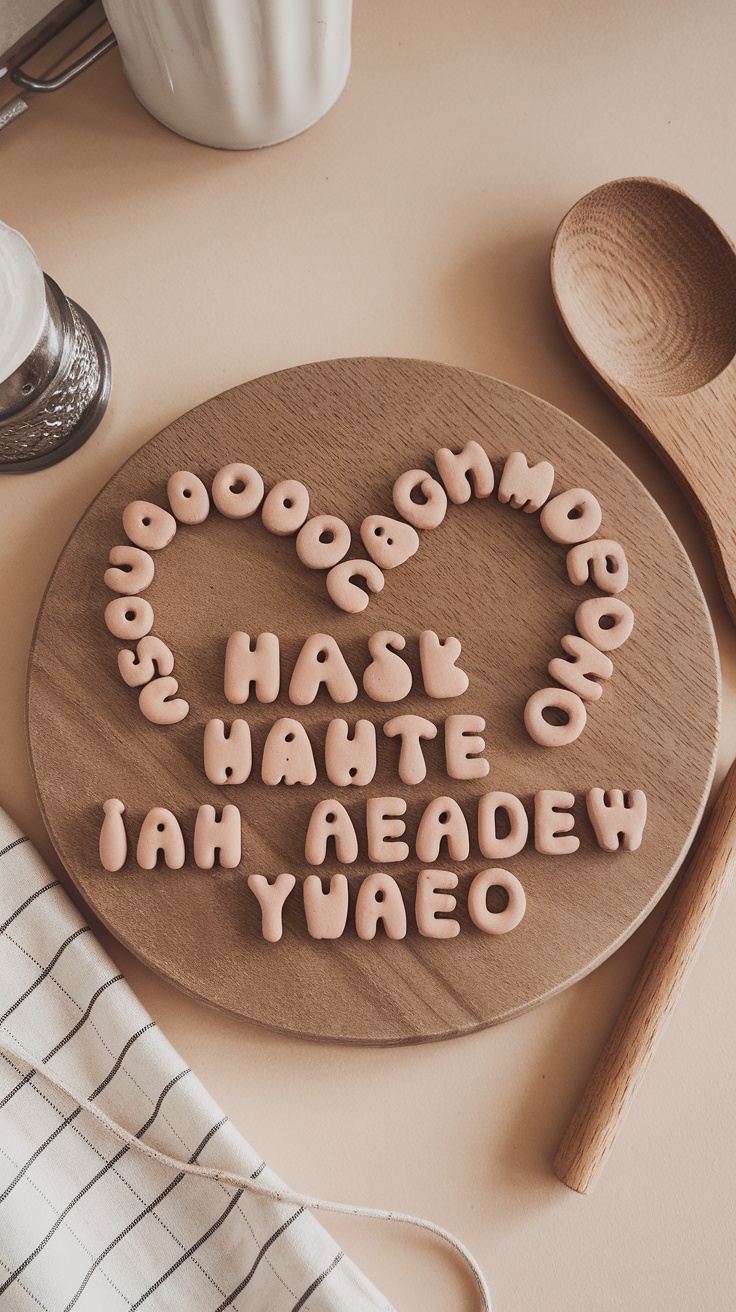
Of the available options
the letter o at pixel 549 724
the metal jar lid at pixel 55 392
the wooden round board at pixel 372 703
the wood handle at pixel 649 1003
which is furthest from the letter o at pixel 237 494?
the wood handle at pixel 649 1003

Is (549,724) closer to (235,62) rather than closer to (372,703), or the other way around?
(372,703)

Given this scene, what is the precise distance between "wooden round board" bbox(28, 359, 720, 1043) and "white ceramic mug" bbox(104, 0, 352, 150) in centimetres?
22

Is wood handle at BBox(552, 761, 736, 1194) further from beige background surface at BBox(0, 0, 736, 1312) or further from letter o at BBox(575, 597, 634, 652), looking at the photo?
letter o at BBox(575, 597, 634, 652)

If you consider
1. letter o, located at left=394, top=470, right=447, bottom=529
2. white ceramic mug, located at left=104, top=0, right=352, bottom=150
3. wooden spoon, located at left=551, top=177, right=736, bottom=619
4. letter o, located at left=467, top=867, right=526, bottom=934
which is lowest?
letter o, located at left=467, top=867, right=526, bottom=934

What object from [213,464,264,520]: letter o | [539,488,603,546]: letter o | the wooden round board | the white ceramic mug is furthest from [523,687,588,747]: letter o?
the white ceramic mug

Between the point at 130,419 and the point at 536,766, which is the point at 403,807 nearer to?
the point at 536,766

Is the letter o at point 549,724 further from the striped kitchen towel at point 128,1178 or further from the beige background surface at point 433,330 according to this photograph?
the striped kitchen towel at point 128,1178

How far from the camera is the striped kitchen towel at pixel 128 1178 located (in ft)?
1.91

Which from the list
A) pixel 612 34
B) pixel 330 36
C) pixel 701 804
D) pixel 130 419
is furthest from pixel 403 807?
pixel 612 34

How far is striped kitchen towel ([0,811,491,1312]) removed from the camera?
58 cm

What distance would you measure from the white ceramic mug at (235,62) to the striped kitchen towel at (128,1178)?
61cm

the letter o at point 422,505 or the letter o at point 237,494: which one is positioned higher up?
the letter o at point 422,505

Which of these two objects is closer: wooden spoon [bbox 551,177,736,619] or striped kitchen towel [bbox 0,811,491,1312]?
striped kitchen towel [bbox 0,811,491,1312]

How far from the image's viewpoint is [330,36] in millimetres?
694
